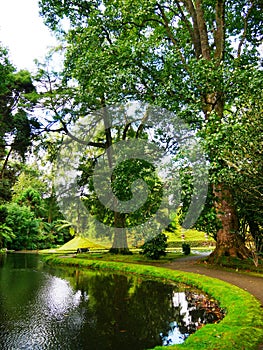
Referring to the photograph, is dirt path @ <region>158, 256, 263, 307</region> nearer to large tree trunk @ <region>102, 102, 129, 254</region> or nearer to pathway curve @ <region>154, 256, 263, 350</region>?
pathway curve @ <region>154, 256, 263, 350</region>

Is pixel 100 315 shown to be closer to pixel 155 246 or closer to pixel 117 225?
pixel 155 246

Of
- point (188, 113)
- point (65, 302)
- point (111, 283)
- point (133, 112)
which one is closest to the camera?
point (65, 302)

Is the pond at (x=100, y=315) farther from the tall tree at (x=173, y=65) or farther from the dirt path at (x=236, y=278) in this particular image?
the tall tree at (x=173, y=65)

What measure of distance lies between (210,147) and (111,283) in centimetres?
542

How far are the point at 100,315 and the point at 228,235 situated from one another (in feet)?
25.3

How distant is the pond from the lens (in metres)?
4.98

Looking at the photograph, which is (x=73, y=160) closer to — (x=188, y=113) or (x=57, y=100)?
(x=57, y=100)

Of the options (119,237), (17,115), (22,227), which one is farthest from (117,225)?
(22,227)

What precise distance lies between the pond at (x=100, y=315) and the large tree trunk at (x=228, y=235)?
336cm

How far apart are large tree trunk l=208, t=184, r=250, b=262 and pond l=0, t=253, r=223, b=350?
3359mm

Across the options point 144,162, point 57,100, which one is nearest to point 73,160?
point 57,100

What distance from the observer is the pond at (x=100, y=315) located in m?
4.98

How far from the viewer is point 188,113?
11.9 m

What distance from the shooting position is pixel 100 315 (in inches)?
256
